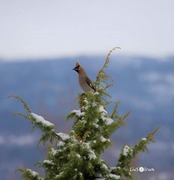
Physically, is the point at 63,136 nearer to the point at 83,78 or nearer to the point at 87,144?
the point at 87,144

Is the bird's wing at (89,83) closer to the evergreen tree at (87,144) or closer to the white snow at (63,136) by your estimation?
the evergreen tree at (87,144)

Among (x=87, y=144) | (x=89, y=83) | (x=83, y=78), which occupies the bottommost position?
(x=87, y=144)

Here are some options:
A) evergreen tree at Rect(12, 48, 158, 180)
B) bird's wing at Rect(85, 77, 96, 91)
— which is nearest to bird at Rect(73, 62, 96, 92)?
bird's wing at Rect(85, 77, 96, 91)

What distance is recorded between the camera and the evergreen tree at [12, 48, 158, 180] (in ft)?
30.2

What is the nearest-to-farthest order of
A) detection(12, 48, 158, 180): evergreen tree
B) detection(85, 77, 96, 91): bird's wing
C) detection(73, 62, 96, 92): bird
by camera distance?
detection(12, 48, 158, 180): evergreen tree < detection(85, 77, 96, 91): bird's wing < detection(73, 62, 96, 92): bird

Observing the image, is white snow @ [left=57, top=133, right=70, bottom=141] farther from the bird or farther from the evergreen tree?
the bird

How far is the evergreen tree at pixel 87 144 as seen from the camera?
30.2ft

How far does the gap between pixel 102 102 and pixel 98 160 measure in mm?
1144

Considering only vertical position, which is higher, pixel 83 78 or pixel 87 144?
pixel 83 78

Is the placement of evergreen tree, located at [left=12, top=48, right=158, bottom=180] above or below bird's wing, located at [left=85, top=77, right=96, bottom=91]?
below

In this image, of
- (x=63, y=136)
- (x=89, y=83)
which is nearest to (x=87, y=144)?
(x=63, y=136)

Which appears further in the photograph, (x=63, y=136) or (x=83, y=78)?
(x=83, y=78)

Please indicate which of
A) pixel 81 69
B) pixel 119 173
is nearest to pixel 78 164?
pixel 119 173

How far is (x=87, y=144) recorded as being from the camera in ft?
30.0
